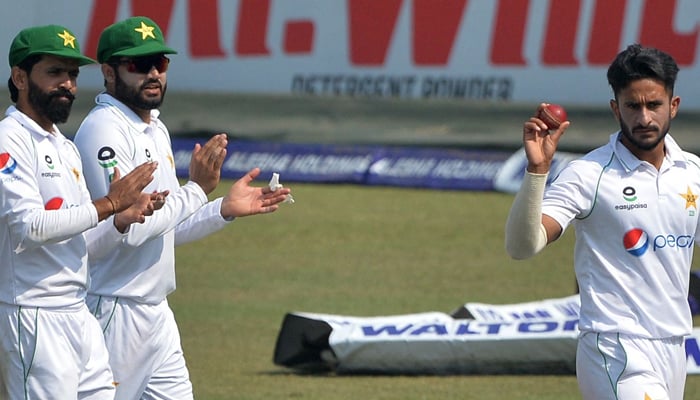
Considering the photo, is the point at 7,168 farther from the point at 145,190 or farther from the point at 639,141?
the point at 639,141

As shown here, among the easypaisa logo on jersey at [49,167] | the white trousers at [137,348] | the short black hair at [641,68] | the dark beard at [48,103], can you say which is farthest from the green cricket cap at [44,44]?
the short black hair at [641,68]

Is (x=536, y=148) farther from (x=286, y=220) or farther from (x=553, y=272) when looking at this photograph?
(x=286, y=220)

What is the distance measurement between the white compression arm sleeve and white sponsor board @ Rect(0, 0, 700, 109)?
14.5 metres

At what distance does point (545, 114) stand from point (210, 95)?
16.5 metres

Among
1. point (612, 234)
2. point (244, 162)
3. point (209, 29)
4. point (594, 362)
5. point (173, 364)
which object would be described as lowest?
point (244, 162)

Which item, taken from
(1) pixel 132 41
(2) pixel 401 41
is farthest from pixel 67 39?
(2) pixel 401 41

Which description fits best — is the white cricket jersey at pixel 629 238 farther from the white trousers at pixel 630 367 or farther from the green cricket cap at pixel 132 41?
the green cricket cap at pixel 132 41

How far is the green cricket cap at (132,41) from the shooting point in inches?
284

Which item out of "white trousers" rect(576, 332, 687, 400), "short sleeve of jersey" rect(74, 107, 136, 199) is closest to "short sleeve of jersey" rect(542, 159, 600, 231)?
"white trousers" rect(576, 332, 687, 400)

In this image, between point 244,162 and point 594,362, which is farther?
point 244,162

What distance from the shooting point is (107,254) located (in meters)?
6.91

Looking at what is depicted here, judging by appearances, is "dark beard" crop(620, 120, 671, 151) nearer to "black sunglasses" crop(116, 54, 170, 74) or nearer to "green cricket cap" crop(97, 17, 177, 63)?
"green cricket cap" crop(97, 17, 177, 63)

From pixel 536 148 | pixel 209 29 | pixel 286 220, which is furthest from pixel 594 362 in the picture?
pixel 209 29

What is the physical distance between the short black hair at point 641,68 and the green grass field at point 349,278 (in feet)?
14.3
